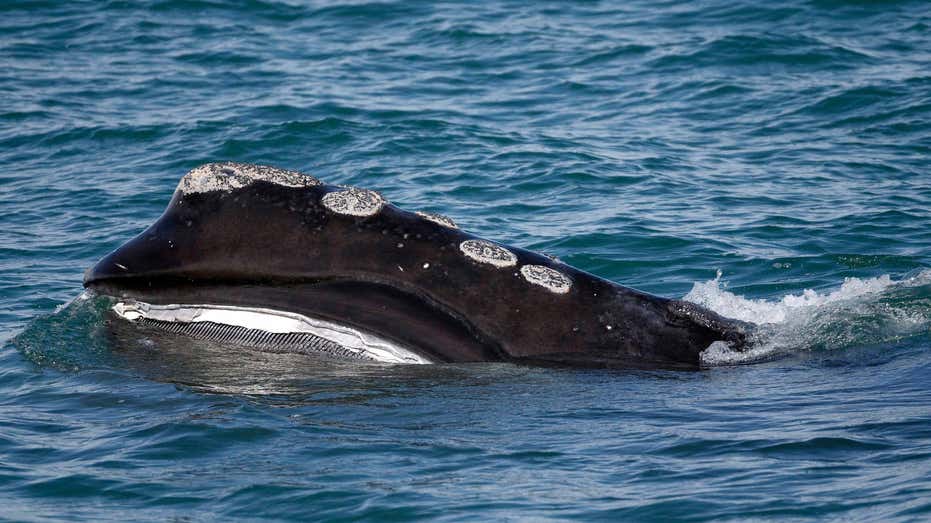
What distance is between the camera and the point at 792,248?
12.6 metres

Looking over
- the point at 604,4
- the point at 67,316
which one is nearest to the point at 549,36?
the point at 604,4

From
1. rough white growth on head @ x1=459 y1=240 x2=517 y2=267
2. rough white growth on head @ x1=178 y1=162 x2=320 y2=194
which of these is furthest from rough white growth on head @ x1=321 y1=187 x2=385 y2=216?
rough white growth on head @ x1=459 y1=240 x2=517 y2=267

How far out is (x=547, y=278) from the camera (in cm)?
768

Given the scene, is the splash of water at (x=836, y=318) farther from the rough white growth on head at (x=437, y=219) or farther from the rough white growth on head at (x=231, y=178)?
the rough white growth on head at (x=231, y=178)

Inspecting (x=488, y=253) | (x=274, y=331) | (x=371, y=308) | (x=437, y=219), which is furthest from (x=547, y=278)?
(x=274, y=331)

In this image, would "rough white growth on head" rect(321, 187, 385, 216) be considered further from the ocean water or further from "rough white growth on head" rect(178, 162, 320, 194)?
the ocean water

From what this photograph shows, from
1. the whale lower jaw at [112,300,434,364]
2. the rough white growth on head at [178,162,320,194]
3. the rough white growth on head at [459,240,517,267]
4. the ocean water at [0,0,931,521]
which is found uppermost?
the rough white growth on head at [178,162,320,194]

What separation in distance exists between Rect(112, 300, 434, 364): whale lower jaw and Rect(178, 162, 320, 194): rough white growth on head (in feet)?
2.27

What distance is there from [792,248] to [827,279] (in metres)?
0.95

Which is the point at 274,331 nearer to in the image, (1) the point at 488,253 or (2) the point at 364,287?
(2) the point at 364,287

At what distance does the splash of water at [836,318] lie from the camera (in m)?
8.18

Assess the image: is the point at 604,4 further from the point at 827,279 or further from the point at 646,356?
the point at 646,356

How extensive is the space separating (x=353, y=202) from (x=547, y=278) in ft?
3.90

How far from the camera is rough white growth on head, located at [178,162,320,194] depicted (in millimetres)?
7680
